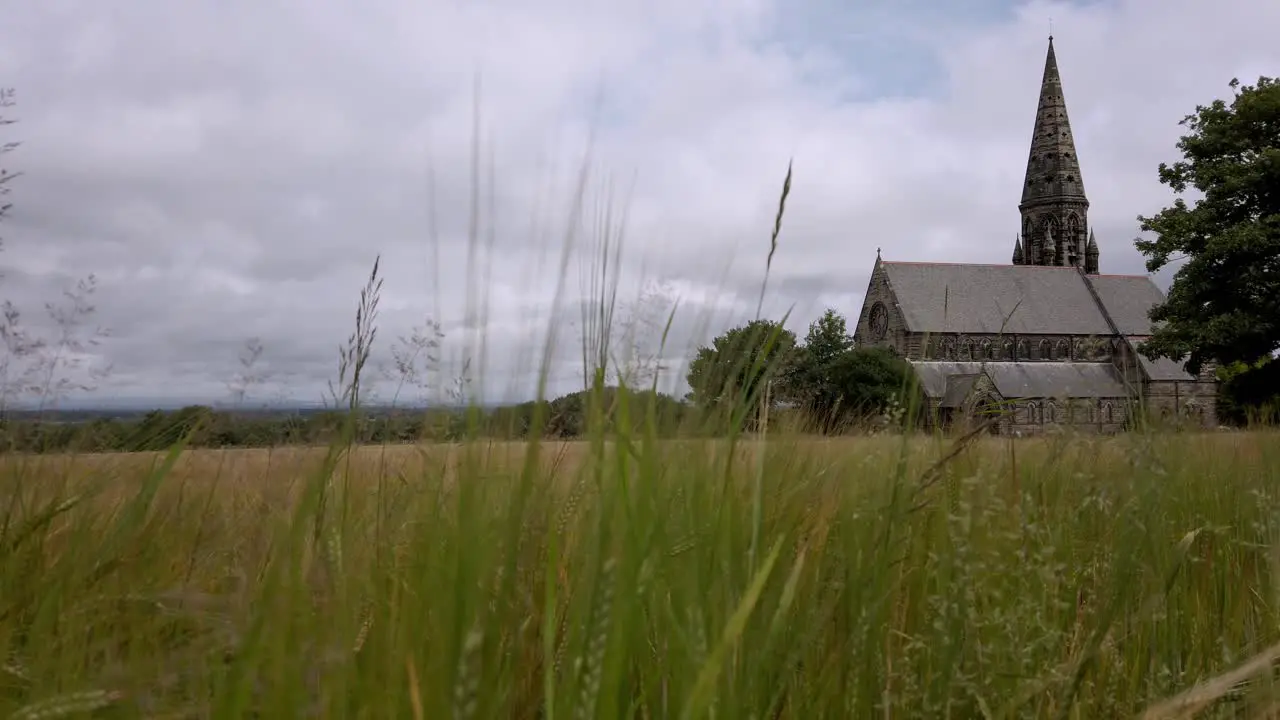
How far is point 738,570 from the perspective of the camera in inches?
52.1

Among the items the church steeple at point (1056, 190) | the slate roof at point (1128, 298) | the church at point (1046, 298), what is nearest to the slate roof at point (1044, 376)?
the church at point (1046, 298)

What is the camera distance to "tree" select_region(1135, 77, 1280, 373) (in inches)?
883

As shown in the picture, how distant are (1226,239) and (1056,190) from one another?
4495 centimetres

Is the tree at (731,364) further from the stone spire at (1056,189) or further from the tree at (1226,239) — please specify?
the stone spire at (1056,189)

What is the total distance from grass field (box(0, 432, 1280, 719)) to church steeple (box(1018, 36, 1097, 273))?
68715mm

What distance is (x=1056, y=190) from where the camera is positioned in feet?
208

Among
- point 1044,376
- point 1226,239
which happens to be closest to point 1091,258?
point 1044,376

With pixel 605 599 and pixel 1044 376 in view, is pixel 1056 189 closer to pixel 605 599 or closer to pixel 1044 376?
→ pixel 1044 376

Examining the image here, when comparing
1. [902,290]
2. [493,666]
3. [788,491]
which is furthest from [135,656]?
[902,290]

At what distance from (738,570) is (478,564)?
24.6 inches

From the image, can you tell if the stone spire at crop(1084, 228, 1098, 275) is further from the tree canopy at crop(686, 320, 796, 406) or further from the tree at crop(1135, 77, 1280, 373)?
the tree canopy at crop(686, 320, 796, 406)

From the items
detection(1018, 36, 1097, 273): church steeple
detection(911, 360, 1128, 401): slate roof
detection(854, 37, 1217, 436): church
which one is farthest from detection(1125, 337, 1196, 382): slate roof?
detection(1018, 36, 1097, 273): church steeple

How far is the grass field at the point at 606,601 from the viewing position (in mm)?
844

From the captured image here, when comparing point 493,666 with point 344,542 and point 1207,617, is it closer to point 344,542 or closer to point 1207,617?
point 344,542
